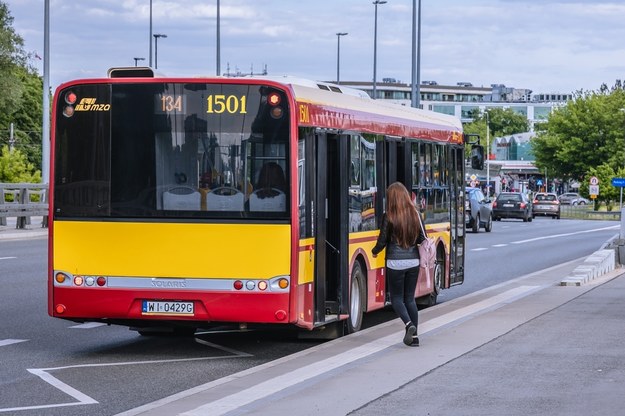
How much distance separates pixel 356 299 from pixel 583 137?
10202cm

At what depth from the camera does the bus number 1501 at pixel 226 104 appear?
42.9 feet

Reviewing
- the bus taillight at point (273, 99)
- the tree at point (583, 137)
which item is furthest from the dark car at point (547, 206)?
the bus taillight at point (273, 99)

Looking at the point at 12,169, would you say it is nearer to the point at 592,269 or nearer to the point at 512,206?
the point at 512,206

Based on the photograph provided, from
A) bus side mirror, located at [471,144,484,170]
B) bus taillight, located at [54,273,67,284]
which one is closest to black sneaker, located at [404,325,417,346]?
bus taillight, located at [54,273,67,284]

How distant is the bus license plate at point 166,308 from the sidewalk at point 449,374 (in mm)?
1149

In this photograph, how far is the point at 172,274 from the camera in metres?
13.1

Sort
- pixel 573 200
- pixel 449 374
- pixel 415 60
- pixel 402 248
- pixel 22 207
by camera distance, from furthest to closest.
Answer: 1. pixel 573 200
2. pixel 415 60
3. pixel 22 207
4. pixel 402 248
5. pixel 449 374

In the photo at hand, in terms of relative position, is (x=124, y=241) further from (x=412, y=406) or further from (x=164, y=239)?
(x=412, y=406)

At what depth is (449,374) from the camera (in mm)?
11109

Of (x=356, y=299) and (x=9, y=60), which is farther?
(x=9, y=60)

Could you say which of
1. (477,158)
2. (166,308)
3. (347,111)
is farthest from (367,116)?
(477,158)

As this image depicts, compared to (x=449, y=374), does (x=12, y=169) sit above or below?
above

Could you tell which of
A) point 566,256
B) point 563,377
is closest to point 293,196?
point 563,377

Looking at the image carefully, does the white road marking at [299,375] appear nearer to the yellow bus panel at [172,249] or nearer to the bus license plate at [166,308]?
the yellow bus panel at [172,249]
